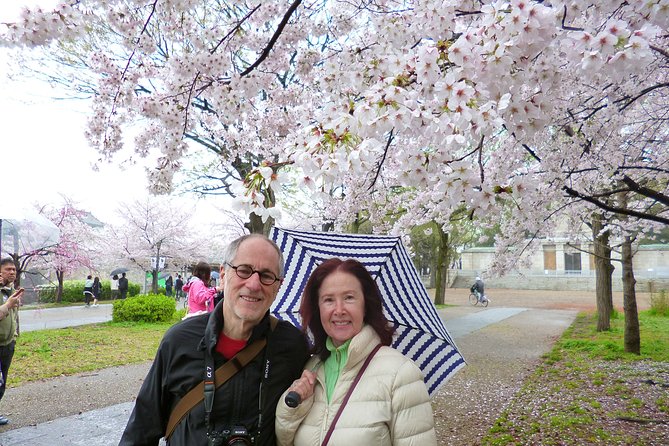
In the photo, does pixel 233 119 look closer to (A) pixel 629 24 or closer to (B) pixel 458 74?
(B) pixel 458 74

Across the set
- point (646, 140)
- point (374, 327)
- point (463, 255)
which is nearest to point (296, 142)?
point (374, 327)

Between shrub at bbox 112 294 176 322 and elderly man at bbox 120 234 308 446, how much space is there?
1352 centimetres

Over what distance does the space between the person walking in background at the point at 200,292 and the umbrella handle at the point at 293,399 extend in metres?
5.01

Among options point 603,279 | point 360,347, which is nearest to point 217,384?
point 360,347

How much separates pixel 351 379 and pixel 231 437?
0.48m

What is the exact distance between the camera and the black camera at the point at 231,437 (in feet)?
5.28

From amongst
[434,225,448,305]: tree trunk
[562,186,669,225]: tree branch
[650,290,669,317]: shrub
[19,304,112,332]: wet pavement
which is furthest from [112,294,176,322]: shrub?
[650,290,669,317]: shrub

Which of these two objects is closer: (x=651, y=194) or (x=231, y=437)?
(x=231, y=437)

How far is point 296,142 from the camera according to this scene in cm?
219

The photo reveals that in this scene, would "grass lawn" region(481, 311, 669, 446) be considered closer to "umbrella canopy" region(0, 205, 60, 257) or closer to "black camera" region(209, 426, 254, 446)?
"black camera" region(209, 426, 254, 446)

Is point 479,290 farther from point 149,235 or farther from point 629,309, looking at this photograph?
point 149,235

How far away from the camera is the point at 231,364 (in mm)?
1715

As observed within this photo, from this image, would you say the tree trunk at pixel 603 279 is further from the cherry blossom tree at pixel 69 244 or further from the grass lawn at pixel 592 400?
the cherry blossom tree at pixel 69 244

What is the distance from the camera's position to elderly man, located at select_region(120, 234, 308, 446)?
1.68 metres
